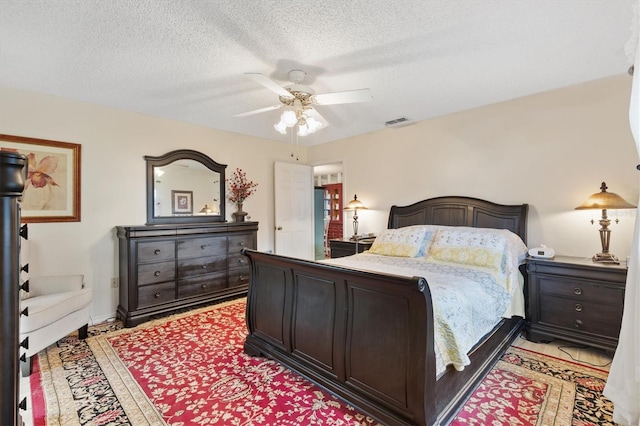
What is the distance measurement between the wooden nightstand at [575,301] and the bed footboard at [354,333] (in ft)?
6.49

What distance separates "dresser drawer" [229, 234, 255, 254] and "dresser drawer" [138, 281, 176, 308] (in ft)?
2.94

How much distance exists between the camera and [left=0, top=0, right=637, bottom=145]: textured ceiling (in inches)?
75.1

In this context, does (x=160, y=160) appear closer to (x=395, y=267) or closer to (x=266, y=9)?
(x=266, y=9)

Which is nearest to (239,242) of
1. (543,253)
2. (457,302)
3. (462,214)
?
(462,214)

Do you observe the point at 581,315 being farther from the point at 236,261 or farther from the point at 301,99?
the point at 236,261

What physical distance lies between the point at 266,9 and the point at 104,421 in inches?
110

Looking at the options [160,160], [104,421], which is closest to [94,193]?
[160,160]

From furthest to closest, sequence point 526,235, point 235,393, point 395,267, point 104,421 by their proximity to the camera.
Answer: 1. point 526,235
2. point 395,267
3. point 235,393
4. point 104,421

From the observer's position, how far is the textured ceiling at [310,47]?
191cm

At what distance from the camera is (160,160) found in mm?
3941

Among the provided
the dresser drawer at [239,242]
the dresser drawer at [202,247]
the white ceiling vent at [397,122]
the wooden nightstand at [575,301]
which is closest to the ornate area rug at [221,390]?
the wooden nightstand at [575,301]

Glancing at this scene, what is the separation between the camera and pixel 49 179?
126 inches

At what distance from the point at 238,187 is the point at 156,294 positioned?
196cm

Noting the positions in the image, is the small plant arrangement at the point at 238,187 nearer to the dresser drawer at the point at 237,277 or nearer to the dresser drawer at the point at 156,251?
the dresser drawer at the point at 237,277
